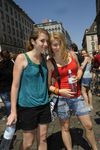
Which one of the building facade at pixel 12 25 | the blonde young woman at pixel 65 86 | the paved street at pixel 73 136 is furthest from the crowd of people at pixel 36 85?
the building facade at pixel 12 25

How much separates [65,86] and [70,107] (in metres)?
0.32

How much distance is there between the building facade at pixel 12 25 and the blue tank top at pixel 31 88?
6495 cm

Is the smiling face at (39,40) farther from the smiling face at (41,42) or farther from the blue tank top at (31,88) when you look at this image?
the blue tank top at (31,88)

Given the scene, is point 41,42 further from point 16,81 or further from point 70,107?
point 70,107

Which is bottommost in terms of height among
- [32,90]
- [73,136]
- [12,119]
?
[73,136]

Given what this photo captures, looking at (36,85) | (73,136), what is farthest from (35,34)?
(73,136)

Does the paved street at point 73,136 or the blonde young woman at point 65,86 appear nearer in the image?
the blonde young woman at point 65,86

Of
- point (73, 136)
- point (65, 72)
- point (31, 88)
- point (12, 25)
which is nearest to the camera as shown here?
point (31, 88)

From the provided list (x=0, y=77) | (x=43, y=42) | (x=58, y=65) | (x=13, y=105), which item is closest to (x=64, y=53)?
(x=58, y=65)

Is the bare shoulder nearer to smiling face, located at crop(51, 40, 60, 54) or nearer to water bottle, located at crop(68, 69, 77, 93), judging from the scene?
smiling face, located at crop(51, 40, 60, 54)

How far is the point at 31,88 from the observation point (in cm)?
409

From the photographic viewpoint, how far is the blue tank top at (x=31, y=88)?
4.05 meters

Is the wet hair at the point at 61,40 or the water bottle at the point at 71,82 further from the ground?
the wet hair at the point at 61,40

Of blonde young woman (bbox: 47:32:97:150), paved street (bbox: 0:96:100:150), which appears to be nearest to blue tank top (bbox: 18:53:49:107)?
blonde young woman (bbox: 47:32:97:150)
